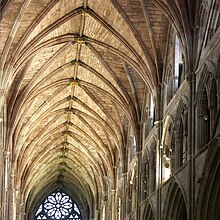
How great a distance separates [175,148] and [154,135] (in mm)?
5230

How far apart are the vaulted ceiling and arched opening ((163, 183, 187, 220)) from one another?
629 centimetres

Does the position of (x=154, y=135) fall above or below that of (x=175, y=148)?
above

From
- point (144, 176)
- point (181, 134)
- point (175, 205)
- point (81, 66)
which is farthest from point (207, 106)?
point (81, 66)

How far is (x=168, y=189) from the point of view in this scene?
29516 mm

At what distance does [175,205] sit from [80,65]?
12.4 metres

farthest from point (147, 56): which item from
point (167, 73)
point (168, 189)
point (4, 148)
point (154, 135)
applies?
point (4, 148)

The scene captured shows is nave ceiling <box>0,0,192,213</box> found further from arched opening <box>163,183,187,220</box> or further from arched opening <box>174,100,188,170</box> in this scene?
arched opening <box>163,183,187,220</box>

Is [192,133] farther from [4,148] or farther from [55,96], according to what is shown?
[55,96]

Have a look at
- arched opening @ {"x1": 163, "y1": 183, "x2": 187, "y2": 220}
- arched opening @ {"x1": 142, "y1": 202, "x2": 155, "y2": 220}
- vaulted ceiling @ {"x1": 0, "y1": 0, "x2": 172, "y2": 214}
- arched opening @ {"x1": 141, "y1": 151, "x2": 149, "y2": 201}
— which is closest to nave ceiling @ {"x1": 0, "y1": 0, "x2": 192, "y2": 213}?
vaulted ceiling @ {"x1": 0, "y1": 0, "x2": 172, "y2": 214}

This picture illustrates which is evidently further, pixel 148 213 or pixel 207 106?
pixel 148 213

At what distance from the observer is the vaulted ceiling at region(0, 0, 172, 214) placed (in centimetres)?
3116

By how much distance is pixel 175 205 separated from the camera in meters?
29.2

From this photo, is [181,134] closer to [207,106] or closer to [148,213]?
[207,106]

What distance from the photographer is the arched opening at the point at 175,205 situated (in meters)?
28.6
